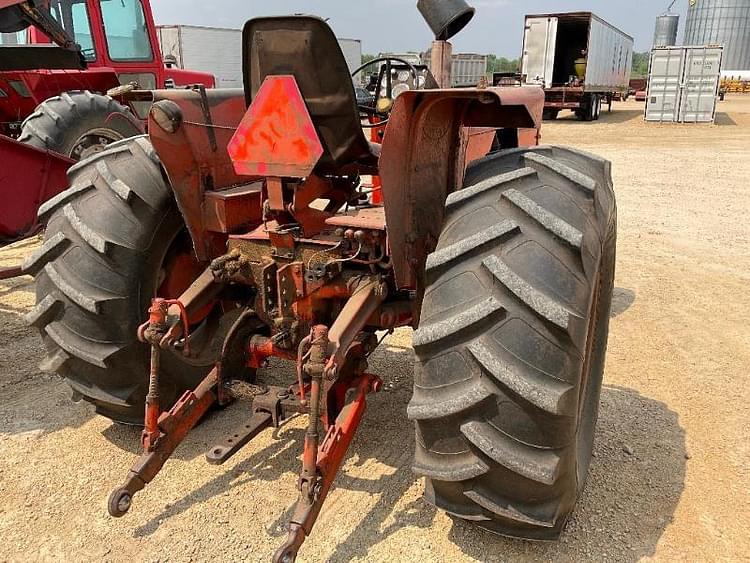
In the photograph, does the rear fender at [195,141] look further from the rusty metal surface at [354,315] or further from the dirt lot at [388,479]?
the dirt lot at [388,479]

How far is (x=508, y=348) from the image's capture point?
2.00 metres

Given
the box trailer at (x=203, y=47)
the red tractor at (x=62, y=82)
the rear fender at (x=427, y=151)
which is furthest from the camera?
the box trailer at (x=203, y=47)

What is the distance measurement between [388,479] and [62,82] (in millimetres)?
6597

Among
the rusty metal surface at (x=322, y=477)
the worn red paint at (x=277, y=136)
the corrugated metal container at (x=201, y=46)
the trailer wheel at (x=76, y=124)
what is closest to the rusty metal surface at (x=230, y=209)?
the worn red paint at (x=277, y=136)

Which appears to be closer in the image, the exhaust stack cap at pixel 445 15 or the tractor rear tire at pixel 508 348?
the tractor rear tire at pixel 508 348

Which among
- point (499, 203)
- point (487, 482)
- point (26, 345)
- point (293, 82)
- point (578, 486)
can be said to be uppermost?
point (293, 82)

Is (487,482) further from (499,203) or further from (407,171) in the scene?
(407,171)

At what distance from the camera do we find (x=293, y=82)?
2389mm

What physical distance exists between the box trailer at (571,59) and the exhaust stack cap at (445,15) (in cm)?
1769

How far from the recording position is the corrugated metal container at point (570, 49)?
21266 millimetres

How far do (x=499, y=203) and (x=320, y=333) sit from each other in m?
0.75

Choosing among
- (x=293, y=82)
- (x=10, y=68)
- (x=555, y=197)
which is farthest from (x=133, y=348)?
(x=10, y=68)

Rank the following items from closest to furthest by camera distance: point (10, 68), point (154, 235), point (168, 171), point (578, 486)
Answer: point (578, 486) < point (168, 171) < point (154, 235) < point (10, 68)

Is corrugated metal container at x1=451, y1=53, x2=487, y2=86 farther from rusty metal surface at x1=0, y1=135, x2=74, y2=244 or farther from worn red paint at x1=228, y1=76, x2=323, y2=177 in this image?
worn red paint at x1=228, y1=76, x2=323, y2=177
